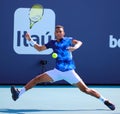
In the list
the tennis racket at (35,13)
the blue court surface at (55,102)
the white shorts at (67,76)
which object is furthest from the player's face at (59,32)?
the tennis racket at (35,13)

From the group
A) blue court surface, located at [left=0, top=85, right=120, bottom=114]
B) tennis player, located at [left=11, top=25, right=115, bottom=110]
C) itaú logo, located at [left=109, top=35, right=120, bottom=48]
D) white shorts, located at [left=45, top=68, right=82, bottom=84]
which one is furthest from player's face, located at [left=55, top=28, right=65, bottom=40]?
itaú logo, located at [left=109, top=35, right=120, bottom=48]

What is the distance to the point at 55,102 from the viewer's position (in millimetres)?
7328

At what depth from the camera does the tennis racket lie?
32.7 ft

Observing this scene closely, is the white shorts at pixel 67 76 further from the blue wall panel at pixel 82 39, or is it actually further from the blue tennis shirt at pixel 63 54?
the blue wall panel at pixel 82 39

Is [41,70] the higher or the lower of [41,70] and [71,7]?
the lower

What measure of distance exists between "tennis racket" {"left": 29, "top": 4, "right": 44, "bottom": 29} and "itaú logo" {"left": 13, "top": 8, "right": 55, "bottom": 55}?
7 centimetres

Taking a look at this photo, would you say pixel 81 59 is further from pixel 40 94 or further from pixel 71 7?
pixel 40 94

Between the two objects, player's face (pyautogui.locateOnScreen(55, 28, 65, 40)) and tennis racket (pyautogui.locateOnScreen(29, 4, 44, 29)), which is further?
tennis racket (pyautogui.locateOnScreen(29, 4, 44, 29))

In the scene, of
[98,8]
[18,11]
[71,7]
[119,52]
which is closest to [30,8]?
[18,11]

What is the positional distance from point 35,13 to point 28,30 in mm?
411

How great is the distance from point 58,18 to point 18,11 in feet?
2.98

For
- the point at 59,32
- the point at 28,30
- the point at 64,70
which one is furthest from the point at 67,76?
the point at 28,30

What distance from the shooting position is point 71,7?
10.1m

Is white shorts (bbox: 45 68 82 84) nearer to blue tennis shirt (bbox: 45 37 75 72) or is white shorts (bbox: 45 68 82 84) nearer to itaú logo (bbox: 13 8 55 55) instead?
blue tennis shirt (bbox: 45 37 75 72)
